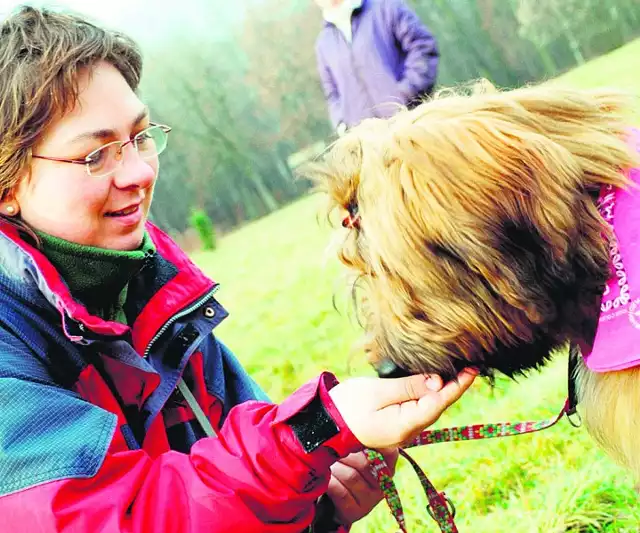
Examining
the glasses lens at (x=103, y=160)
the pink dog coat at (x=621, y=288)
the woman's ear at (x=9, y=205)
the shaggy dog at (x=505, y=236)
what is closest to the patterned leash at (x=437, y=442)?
the shaggy dog at (x=505, y=236)

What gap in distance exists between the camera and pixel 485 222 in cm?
151

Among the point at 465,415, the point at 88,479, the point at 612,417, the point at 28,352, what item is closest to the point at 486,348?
the point at 612,417

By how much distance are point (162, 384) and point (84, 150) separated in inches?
26.6

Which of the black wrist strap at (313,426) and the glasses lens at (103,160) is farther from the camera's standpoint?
the glasses lens at (103,160)

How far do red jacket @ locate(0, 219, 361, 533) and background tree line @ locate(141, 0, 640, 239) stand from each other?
17.3 meters

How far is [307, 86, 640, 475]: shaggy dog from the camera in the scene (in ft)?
4.86

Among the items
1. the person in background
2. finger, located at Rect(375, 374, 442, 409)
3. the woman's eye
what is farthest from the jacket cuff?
the person in background

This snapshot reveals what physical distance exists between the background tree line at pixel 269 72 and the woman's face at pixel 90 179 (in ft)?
56.0

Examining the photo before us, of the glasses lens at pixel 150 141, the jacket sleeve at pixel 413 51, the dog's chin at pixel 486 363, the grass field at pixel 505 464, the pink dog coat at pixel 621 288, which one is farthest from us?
the jacket sleeve at pixel 413 51

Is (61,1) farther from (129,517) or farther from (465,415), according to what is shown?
(465,415)

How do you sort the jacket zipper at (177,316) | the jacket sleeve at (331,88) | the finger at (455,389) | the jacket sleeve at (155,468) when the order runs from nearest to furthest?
the jacket sleeve at (155,468) → the finger at (455,389) → the jacket zipper at (177,316) → the jacket sleeve at (331,88)

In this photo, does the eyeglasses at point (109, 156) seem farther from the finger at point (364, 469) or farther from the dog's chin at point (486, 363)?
the finger at point (364, 469)

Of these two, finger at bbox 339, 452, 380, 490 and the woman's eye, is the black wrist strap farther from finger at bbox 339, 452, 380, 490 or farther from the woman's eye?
the woman's eye

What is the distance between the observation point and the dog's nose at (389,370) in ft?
5.74
